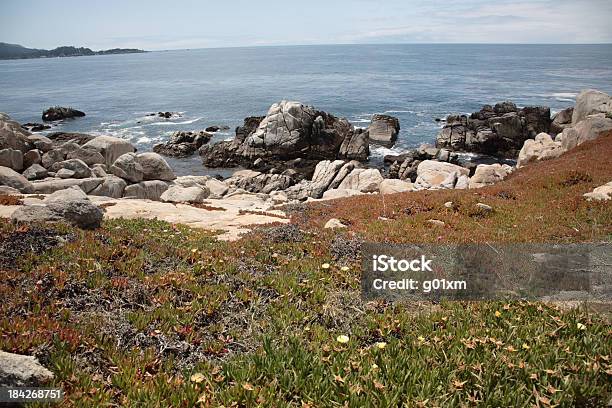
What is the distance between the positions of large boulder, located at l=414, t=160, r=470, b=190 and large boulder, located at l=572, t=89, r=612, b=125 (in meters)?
20.6

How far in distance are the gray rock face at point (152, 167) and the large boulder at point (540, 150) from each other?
3777cm

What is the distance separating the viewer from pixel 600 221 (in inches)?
606

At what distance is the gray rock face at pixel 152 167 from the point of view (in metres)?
38.9

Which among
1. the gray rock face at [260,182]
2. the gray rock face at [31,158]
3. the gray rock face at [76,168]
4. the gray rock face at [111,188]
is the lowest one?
the gray rock face at [260,182]

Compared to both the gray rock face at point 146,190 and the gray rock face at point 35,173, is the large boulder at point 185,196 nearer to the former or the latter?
the gray rock face at point 146,190

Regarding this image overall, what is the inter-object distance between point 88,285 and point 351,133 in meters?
59.3

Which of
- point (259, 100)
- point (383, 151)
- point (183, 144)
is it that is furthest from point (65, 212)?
point (259, 100)

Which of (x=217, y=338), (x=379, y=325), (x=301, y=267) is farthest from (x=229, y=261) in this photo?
(x=379, y=325)

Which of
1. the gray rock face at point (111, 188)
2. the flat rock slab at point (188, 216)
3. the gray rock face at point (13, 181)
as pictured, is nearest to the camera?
the flat rock slab at point (188, 216)

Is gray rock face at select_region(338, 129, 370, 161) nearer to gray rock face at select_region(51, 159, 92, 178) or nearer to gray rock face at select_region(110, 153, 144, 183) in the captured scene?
gray rock face at select_region(110, 153, 144, 183)

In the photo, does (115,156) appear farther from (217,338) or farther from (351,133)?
(217,338)

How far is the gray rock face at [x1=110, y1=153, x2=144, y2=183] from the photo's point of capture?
37781 millimetres

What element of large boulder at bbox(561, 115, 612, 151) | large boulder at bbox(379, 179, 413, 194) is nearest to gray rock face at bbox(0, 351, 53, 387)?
large boulder at bbox(379, 179, 413, 194)

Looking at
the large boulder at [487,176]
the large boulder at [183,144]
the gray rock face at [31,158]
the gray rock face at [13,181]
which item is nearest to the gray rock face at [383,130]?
the large boulder at [487,176]
